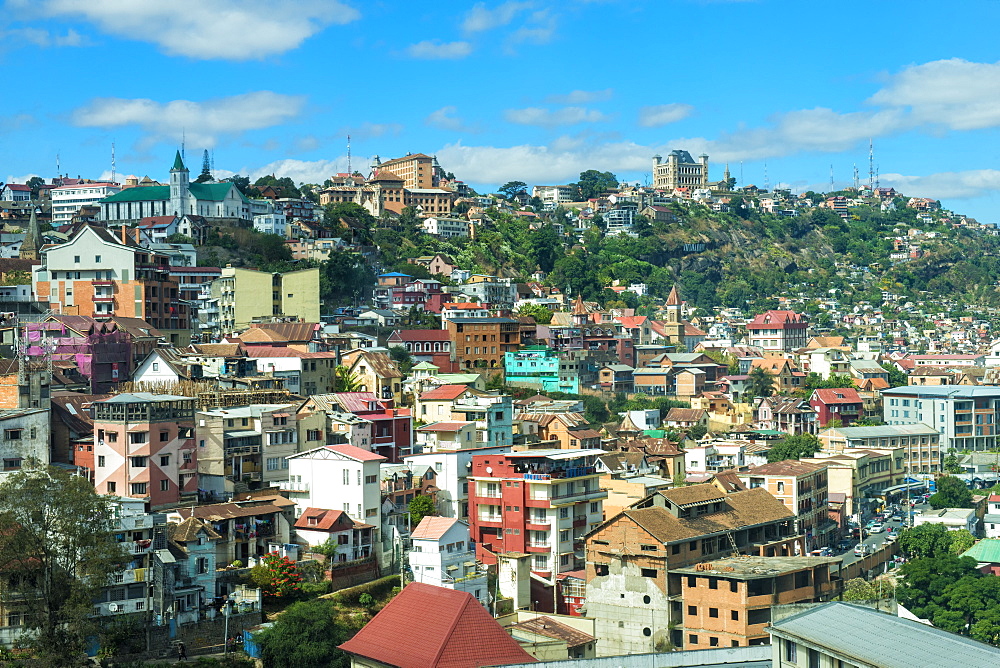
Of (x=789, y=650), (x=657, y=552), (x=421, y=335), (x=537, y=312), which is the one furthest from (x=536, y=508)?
(x=537, y=312)

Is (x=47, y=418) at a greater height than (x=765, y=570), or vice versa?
(x=47, y=418)

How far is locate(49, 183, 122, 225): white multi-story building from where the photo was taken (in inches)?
4016

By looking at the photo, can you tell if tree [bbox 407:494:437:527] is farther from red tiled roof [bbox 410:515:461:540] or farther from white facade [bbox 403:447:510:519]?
red tiled roof [bbox 410:515:461:540]

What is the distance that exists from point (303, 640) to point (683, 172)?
144 metres

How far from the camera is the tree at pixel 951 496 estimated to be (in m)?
62.7

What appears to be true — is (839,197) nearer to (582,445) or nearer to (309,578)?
(582,445)

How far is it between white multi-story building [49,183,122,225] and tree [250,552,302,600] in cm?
7024

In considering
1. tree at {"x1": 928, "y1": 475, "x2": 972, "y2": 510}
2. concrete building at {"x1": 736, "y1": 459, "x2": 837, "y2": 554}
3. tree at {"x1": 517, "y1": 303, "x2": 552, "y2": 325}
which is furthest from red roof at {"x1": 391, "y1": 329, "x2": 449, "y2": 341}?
tree at {"x1": 928, "y1": 475, "x2": 972, "y2": 510}

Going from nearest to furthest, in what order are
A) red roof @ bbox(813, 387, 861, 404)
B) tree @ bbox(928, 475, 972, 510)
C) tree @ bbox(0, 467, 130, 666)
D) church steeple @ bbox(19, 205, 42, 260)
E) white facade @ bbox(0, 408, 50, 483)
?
tree @ bbox(0, 467, 130, 666), white facade @ bbox(0, 408, 50, 483), tree @ bbox(928, 475, 972, 510), church steeple @ bbox(19, 205, 42, 260), red roof @ bbox(813, 387, 861, 404)

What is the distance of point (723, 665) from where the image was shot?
100 ft

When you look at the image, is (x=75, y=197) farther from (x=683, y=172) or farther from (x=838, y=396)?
(x=683, y=172)

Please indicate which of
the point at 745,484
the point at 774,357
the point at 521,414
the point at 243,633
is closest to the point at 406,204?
the point at 774,357

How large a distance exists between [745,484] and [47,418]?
28.3 meters

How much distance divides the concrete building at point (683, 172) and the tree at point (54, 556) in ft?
471
